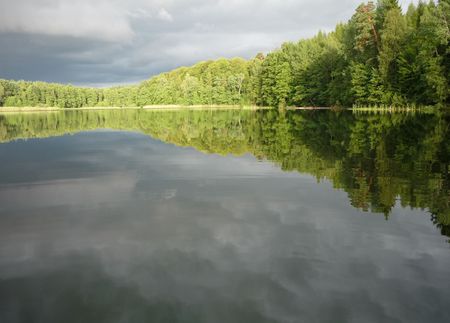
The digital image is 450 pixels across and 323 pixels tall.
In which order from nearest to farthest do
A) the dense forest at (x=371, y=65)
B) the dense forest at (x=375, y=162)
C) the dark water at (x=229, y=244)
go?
the dark water at (x=229, y=244) → the dense forest at (x=375, y=162) → the dense forest at (x=371, y=65)

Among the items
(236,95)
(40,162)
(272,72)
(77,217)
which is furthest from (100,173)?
(236,95)

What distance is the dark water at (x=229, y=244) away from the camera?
17.5ft

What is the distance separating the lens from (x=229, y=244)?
7613 mm

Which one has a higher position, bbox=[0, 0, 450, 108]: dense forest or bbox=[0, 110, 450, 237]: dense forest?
bbox=[0, 0, 450, 108]: dense forest

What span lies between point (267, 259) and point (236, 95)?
133 metres

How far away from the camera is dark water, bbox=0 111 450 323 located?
532cm

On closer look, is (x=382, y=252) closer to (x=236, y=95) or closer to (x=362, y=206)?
(x=362, y=206)

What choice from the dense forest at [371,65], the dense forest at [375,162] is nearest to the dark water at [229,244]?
the dense forest at [375,162]

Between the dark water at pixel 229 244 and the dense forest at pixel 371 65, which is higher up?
the dense forest at pixel 371 65

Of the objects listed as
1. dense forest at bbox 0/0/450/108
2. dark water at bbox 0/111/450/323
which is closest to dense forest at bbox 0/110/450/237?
dark water at bbox 0/111/450/323

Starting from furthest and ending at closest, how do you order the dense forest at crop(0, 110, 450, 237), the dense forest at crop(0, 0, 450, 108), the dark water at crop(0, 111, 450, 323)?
1. the dense forest at crop(0, 0, 450, 108)
2. the dense forest at crop(0, 110, 450, 237)
3. the dark water at crop(0, 111, 450, 323)

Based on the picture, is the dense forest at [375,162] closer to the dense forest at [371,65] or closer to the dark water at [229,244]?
the dark water at [229,244]

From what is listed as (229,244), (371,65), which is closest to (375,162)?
(229,244)

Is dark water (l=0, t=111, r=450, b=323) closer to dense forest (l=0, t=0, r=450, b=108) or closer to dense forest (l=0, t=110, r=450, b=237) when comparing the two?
dense forest (l=0, t=110, r=450, b=237)
